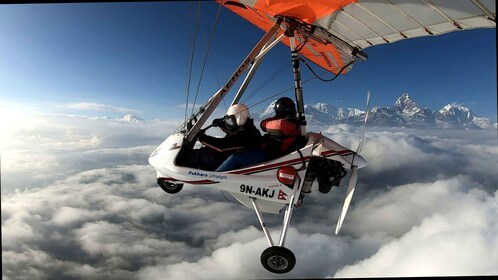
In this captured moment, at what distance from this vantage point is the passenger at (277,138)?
4.39 meters

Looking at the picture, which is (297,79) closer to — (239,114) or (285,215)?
(239,114)

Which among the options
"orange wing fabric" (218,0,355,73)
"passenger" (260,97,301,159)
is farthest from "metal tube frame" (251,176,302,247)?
"orange wing fabric" (218,0,355,73)

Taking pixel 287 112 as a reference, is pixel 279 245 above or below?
below

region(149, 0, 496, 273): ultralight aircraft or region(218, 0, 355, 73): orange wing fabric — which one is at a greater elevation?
region(218, 0, 355, 73): orange wing fabric

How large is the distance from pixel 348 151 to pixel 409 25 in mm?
1806

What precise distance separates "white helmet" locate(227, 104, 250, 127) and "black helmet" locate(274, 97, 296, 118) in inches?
15.6

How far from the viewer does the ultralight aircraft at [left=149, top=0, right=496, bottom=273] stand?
13.5ft

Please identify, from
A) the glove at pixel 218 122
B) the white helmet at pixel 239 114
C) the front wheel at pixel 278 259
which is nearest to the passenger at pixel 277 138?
the white helmet at pixel 239 114

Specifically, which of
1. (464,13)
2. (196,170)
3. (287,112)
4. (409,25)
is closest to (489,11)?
(464,13)

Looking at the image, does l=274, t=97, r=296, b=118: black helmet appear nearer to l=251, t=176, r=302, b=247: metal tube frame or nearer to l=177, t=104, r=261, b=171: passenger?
l=177, t=104, r=261, b=171: passenger

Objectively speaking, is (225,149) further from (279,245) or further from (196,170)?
(279,245)

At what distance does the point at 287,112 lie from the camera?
4445 mm

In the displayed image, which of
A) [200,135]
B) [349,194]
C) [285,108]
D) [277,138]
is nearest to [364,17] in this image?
[285,108]

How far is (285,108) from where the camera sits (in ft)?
14.6
